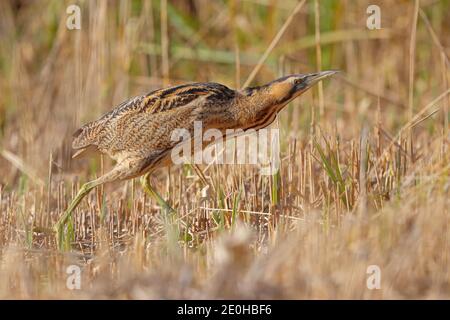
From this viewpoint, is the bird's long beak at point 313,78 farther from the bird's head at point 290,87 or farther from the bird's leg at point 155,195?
the bird's leg at point 155,195

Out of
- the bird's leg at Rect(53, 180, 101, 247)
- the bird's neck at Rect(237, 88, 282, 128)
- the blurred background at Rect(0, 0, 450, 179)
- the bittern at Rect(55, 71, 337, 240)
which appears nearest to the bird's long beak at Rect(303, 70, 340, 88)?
the bittern at Rect(55, 71, 337, 240)

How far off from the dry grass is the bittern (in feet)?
0.68

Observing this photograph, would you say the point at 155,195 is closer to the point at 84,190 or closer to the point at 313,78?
the point at 84,190

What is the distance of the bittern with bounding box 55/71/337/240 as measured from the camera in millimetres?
4344

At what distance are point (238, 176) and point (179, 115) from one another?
567 mm

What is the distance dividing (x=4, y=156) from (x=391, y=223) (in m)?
3.29

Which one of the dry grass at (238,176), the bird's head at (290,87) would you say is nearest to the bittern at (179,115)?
the bird's head at (290,87)

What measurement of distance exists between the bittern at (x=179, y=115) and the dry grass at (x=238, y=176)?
0.68 feet

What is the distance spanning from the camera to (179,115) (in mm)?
4348

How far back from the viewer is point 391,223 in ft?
10.8

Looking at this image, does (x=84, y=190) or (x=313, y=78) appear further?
(x=84, y=190)

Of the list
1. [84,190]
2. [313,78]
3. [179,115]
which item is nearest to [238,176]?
[179,115]

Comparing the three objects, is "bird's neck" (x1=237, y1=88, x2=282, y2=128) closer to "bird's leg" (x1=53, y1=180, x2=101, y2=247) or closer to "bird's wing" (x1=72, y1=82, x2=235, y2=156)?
"bird's wing" (x1=72, y1=82, x2=235, y2=156)

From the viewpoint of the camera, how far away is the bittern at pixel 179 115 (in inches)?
171
